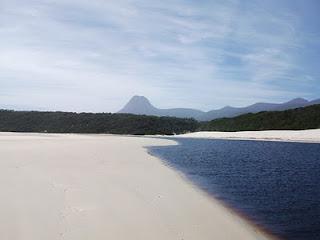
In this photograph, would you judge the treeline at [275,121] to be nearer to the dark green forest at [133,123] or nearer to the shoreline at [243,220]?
the dark green forest at [133,123]

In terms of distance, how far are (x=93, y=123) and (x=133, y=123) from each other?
1342 cm

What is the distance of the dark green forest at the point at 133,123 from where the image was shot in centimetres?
9438

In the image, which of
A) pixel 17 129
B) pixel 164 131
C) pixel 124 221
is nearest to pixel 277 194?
pixel 124 221

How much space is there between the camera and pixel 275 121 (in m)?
94.5

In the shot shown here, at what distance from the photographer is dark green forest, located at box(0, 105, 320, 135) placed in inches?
3716

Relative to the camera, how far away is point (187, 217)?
A: 39.4 ft

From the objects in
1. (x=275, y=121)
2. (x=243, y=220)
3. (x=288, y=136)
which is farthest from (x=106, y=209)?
(x=275, y=121)

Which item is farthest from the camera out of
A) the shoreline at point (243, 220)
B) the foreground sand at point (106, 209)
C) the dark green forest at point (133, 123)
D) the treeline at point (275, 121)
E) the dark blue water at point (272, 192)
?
the dark green forest at point (133, 123)

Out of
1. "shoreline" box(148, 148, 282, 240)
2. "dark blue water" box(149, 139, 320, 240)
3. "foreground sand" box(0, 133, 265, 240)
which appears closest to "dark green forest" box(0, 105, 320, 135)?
"dark blue water" box(149, 139, 320, 240)

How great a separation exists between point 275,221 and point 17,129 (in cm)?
12021

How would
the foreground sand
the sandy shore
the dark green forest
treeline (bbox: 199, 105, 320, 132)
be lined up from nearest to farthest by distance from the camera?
the foreground sand
the sandy shore
treeline (bbox: 199, 105, 320, 132)
the dark green forest

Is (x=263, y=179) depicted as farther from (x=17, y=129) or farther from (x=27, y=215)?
(x=17, y=129)

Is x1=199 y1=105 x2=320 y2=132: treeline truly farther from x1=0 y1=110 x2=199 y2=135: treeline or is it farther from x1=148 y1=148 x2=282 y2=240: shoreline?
x1=148 y1=148 x2=282 y2=240: shoreline

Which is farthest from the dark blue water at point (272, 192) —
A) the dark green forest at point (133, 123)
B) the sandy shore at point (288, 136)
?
the dark green forest at point (133, 123)
